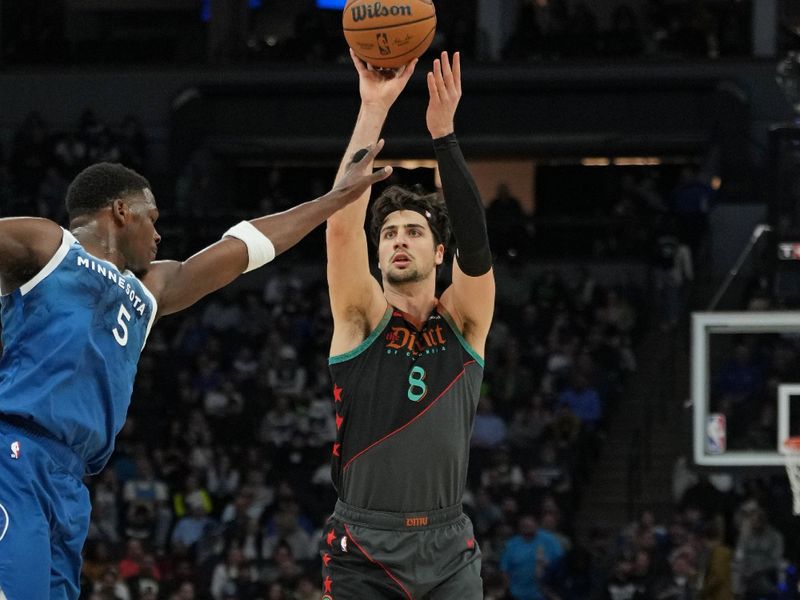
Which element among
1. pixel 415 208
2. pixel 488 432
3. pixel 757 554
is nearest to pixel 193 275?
pixel 415 208

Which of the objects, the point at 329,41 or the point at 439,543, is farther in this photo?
the point at 329,41

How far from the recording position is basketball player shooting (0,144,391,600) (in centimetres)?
432

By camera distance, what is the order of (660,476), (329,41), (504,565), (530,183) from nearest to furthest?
(504,565) → (660,476) → (329,41) → (530,183)

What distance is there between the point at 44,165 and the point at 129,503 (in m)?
7.70

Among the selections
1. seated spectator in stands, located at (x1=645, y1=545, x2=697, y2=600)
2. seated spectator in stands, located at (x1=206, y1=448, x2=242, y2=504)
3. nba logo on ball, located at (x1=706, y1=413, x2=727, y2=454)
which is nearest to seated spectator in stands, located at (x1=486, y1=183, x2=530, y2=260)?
seated spectator in stands, located at (x1=206, y1=448, x2=242, y2=504)

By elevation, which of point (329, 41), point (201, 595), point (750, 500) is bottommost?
point (201, 595)

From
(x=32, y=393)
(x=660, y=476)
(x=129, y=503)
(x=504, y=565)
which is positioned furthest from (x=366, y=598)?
(x=660, y=476)

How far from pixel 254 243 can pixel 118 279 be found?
59 cm

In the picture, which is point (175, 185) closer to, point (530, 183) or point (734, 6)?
point (530, 183)

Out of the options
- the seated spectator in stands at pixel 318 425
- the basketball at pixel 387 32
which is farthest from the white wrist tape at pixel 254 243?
the seated spectator in stands at pixel 318 425

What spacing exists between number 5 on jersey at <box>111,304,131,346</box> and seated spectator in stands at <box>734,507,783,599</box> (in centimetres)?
960

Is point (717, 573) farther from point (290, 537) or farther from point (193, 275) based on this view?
point (193, 275)

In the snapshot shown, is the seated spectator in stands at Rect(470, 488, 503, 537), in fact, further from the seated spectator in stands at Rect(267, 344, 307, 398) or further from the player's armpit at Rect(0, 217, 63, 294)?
the player's armpit at Rect(0, 217, 63, 294)

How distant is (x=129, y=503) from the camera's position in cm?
1532
